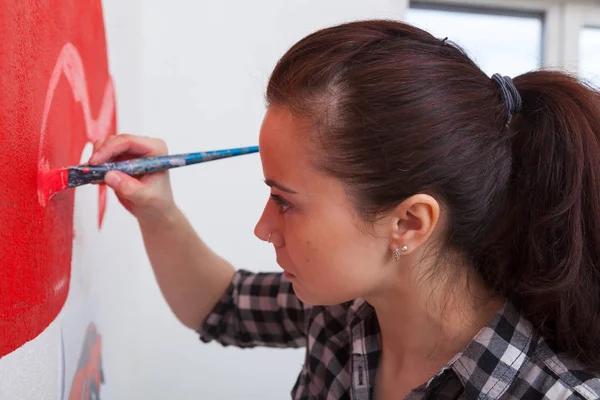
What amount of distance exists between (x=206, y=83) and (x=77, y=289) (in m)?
0.54

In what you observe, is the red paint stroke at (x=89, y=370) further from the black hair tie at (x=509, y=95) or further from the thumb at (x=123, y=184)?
the black hair tie at (x=509, y=95)

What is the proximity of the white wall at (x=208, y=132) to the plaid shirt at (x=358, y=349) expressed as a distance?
0.27 meters

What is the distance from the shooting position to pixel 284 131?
2.22 feet

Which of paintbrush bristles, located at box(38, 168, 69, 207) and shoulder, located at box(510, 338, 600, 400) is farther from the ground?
paintbrush bristles, located at box(38, 168, 69, 207)

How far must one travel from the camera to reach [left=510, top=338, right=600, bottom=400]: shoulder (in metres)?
0.66

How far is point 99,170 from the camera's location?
664mm

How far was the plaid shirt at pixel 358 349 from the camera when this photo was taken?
2.29 feet

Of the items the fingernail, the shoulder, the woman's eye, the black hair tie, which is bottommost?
the shoulder

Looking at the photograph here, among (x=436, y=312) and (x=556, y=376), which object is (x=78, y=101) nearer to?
(x=436, y=312)

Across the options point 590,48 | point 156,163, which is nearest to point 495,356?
point 156,163

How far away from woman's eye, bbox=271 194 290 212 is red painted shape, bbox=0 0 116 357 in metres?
0.21

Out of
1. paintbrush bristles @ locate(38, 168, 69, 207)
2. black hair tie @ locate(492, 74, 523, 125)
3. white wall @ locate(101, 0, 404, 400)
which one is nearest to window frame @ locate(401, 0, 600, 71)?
white wall @ locate(101, 0, 404, 400)

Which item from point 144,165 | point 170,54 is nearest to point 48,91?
point 144,165

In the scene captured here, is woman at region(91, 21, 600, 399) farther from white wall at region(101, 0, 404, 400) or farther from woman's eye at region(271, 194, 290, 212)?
white wall at region(101, 0, 404, 400)
